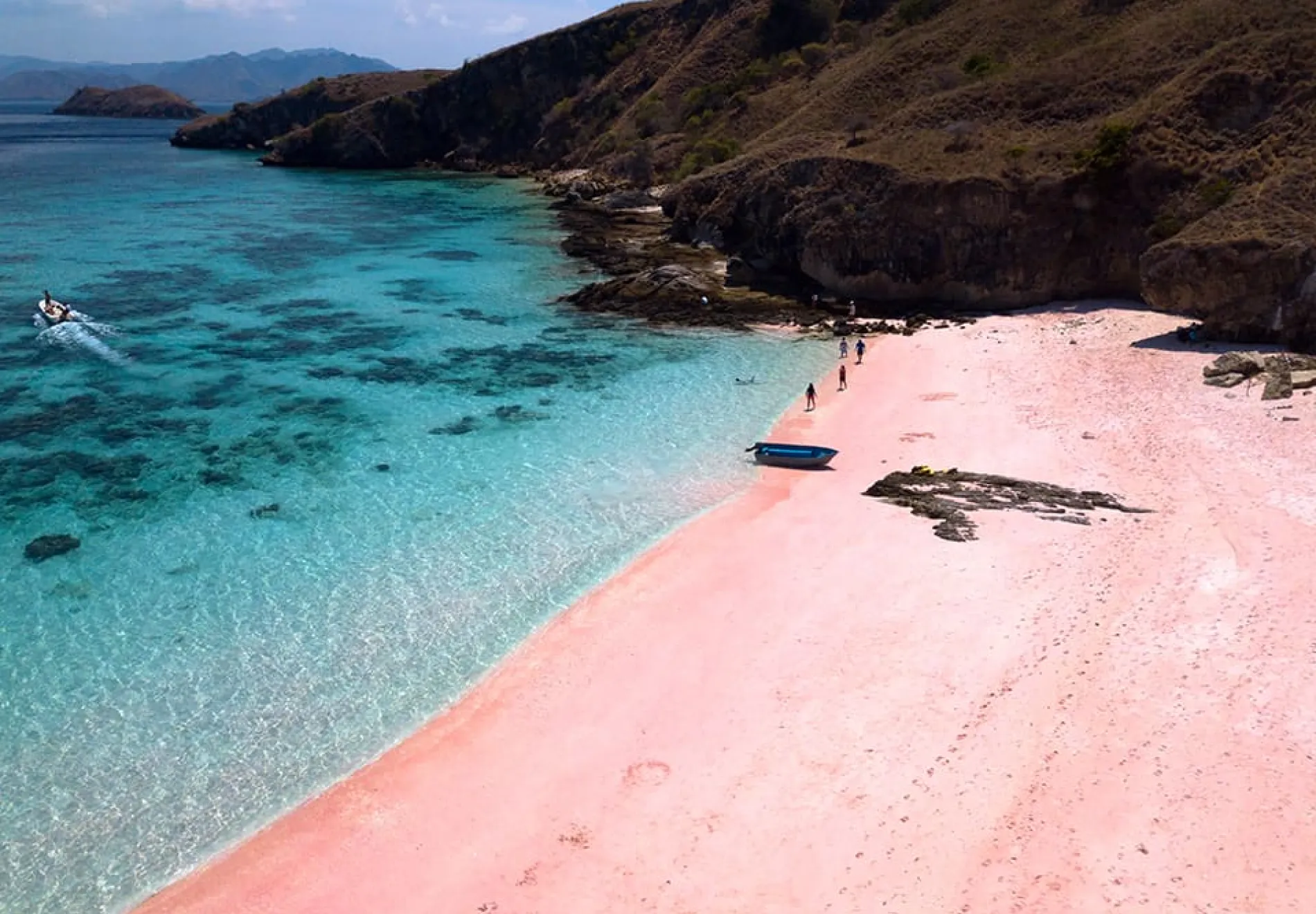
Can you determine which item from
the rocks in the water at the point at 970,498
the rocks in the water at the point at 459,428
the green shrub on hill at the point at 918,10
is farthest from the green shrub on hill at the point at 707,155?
the rocks in the water at the point at 970,498

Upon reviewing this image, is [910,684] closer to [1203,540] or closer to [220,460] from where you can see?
[1203,540]

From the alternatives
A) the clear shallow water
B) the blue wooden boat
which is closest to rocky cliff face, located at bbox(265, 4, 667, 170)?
the clear shallow water

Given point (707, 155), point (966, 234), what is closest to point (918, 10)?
point (707, 155)

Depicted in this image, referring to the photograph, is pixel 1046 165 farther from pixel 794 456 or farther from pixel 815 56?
pixel 815 56

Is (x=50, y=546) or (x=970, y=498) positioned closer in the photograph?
(x=50, y=546)

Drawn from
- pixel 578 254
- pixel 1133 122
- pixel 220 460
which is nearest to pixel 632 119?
pixel 578 254
